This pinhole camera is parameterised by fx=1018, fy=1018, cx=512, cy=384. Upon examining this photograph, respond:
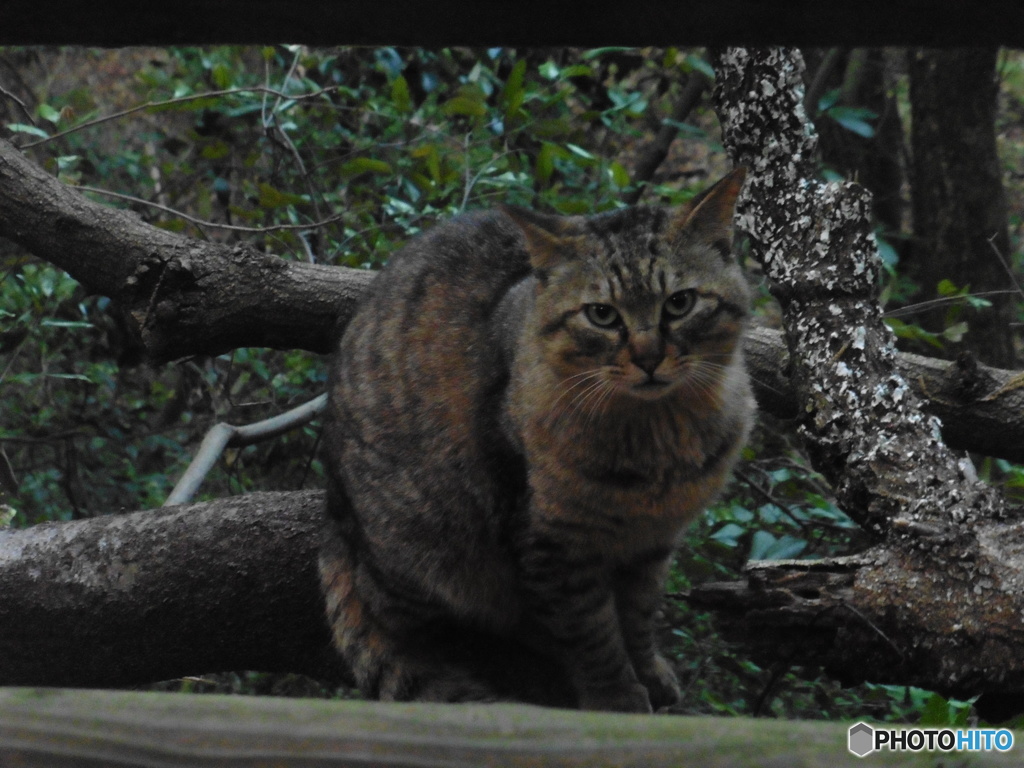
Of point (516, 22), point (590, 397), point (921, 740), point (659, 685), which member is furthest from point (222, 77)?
point (921, 740)

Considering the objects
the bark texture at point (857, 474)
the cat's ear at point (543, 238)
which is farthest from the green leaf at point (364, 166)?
the cat's ear at point (543, 238)

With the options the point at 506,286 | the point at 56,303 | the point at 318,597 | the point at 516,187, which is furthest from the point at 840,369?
the point at 56,303

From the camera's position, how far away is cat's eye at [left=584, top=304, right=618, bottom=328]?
2533 millimetres

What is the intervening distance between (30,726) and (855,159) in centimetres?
682

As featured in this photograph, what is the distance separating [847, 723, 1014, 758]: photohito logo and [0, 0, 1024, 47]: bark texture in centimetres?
60

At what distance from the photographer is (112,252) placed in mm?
3277

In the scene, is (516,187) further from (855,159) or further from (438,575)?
(855,159)

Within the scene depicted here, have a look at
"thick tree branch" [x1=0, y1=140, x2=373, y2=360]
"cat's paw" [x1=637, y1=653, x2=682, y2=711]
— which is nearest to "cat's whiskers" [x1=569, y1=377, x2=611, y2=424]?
"cat's paw" [x1=637, y1=653, x2=682, y2=711]

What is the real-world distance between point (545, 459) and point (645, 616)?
0.58 metres

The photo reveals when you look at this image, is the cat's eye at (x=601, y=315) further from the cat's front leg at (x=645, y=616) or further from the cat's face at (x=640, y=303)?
the cat's front leg at (x=645, y=616)

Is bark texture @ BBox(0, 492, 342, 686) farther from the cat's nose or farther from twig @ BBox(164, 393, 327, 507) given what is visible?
the cat's nose

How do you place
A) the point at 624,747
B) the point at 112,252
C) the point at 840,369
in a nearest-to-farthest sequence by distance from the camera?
the point at 624,747 → the point at 840,369 → the point at 112,252

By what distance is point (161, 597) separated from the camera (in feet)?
9.65

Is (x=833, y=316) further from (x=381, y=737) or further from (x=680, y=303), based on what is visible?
(x=381, y=737)
